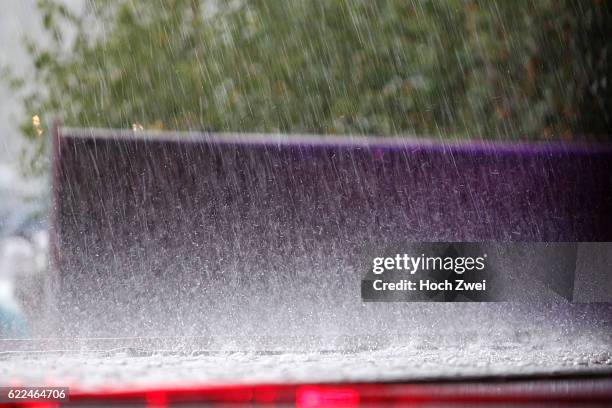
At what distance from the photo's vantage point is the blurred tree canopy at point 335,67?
475 cm

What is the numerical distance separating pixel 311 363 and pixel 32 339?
141 cm

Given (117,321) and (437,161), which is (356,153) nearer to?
(437,161)

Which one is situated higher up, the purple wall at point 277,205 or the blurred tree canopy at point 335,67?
the blurred tree canopy at point 335,67

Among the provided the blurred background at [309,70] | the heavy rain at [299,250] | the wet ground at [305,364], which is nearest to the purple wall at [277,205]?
the heavy rain at [299,250]

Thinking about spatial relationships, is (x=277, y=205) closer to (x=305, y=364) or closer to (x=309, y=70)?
(x=305, y=364)

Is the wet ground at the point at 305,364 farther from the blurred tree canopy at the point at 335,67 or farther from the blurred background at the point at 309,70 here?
the blurred tree canopy at the point at 335,67

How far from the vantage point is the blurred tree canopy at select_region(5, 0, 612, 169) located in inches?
187

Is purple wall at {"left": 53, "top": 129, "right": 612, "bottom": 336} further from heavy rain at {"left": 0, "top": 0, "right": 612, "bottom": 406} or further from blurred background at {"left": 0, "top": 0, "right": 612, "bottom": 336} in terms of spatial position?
blurred background at {"left": 0, "top": 0, "right": 612, "bottom": 336}

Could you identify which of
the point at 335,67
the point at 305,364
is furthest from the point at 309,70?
the point at 305,364

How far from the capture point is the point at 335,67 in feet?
18.0

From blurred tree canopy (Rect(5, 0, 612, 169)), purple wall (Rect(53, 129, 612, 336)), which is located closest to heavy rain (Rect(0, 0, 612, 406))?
purple wall (Rect(53, 129, 612, 336))

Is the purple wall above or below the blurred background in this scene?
below

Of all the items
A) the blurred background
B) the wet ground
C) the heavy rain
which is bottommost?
the wet ground

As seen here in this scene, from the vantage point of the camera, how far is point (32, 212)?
3.66 metres
